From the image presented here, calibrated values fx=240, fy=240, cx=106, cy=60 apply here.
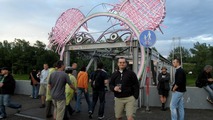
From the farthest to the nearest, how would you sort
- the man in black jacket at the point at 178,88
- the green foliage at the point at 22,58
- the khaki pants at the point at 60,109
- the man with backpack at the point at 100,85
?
the green foliage at the point at 22,58, the man with backpack at the point at 100,85, the man in black jacket at the point at 178,88, the khaki pants at the point at 60,109

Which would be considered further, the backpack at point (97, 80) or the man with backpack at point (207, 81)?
the man with backpack at point (207, 81)

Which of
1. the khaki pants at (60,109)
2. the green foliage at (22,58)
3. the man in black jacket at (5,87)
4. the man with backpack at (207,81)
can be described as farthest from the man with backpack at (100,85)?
the green foliage at (22,58)

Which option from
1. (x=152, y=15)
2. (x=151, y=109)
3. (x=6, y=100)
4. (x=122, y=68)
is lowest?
(x=151, y=109)

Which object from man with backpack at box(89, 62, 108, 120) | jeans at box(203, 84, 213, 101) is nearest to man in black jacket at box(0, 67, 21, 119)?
man with backpack at box(89, 62, 108, 120)

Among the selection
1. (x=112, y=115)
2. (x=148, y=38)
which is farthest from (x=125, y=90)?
(x=148, y=38)

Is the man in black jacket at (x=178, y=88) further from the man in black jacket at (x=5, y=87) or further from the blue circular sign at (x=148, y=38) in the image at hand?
the man in black jacket at (x=5, y=87)

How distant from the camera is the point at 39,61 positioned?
59875 mm

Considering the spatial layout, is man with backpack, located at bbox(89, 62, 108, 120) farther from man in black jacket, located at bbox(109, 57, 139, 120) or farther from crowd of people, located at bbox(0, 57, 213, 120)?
man in black jacket, located at bbox(109, 57, 139, 120)

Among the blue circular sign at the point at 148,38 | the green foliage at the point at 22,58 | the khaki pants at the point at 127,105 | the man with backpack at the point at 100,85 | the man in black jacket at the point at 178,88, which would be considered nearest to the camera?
the khaki pants at the point at 127,105

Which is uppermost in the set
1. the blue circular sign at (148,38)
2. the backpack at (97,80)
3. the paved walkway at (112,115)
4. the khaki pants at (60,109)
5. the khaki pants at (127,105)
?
the blue circular sign at (148,38)

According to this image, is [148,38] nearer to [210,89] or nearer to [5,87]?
[210,89]

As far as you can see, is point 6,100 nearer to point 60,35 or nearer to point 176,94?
point 176,94

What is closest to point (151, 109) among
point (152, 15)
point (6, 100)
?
point (152, 15)

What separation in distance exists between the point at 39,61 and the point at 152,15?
5236 cm
